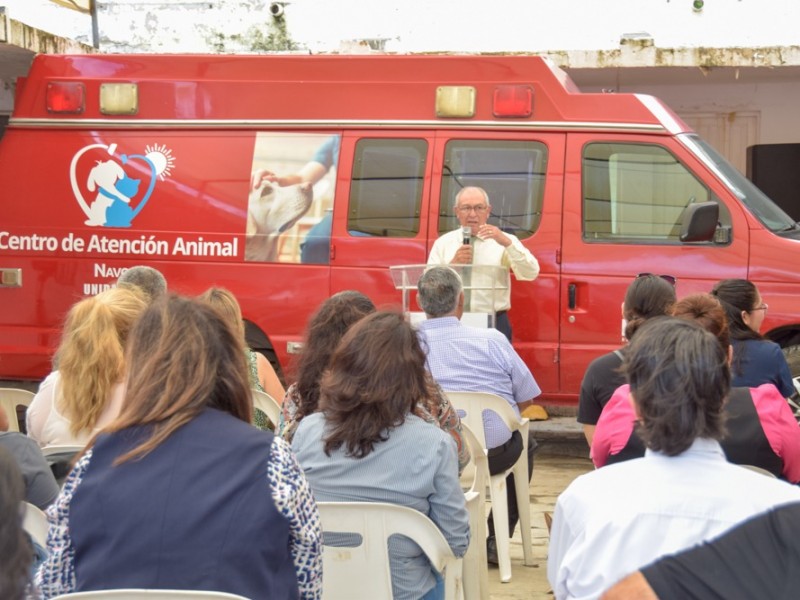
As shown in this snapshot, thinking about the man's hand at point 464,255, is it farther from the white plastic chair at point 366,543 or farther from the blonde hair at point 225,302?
the white plastic chair at point 366,543

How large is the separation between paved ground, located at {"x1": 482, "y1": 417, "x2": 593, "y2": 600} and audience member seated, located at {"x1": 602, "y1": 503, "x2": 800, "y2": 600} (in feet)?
11.0

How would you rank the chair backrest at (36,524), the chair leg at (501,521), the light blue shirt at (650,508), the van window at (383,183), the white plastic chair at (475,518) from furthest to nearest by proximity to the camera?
the van window at (383,183) → the chair leg at (501,521) → the white plastic chair at (475,518) → the chair backrest at (36,524) → the light blue shirt at (650,508)

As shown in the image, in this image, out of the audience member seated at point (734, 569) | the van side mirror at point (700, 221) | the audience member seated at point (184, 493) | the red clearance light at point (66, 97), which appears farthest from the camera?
the red clearance light at point (66, 97)

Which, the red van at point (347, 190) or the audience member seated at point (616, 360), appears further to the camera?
the red van at point (347, 190)

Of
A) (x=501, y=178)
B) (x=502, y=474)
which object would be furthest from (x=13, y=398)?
(x=501, y=178)

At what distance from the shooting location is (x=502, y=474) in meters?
5.62

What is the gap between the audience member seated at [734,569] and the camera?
213 cm

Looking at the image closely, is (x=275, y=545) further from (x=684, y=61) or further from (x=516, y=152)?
(x=684, y=61)

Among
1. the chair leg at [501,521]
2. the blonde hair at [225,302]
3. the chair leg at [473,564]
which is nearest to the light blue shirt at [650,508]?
the chair leg at [473,564]

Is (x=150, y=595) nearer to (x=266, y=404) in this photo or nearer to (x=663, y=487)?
(x=663, y=487)

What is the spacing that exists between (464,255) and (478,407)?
224 centimetres

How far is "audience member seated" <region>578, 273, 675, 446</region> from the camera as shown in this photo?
4695 millimetres

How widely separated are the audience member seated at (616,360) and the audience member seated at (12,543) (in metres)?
3.03

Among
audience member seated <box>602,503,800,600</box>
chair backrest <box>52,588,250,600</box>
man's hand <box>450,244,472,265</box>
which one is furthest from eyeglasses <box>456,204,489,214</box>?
audience member seated <box>602,503,800,600</box>
